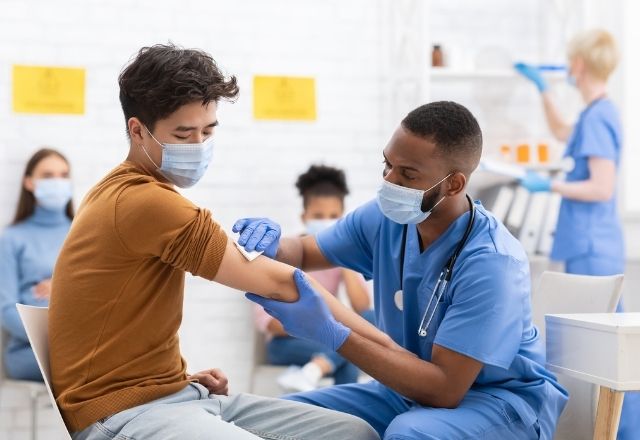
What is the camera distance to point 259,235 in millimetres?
1896

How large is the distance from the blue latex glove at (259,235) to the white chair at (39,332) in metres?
0.43

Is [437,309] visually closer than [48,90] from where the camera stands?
Yes

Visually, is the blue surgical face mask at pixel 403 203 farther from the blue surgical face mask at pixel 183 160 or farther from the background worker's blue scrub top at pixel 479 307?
the blue surgical face mask at pixel 183 160

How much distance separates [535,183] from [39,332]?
7.23 ft

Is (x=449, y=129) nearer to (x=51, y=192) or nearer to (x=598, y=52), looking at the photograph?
(x=598, y=52)

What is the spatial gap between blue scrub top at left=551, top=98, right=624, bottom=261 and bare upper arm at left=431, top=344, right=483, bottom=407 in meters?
1.61

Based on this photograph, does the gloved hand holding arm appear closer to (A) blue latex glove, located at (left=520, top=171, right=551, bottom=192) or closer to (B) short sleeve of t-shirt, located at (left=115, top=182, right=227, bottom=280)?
(B) short sleeve of t-shirt, located at (left=115, top=182, right=227, bottom=280)

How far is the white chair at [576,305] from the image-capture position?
6.94 ft

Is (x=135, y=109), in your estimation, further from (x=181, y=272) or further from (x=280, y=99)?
(x=280, y=99)

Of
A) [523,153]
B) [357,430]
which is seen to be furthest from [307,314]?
[523,153]

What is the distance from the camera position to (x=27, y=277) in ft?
11.1

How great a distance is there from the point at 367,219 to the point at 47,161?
1.68m

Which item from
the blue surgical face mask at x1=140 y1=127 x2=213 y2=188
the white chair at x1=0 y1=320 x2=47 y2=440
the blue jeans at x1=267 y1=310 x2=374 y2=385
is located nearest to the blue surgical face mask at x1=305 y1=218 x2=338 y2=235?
the blue jeans at x1=267 y1=310 x2=374 y2=385

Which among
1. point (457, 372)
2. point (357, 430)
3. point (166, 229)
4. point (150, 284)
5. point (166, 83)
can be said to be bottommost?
point (357, 430)
